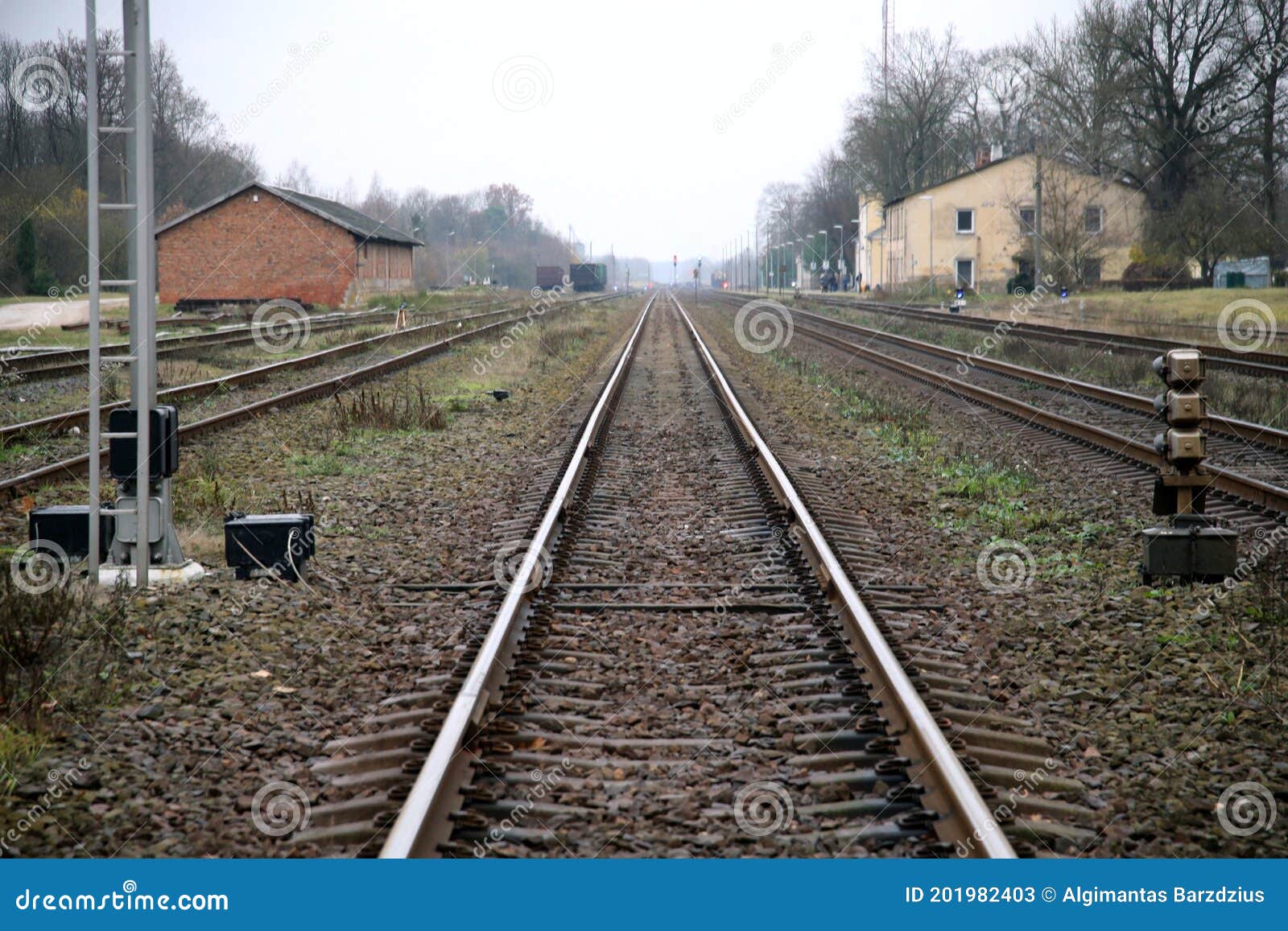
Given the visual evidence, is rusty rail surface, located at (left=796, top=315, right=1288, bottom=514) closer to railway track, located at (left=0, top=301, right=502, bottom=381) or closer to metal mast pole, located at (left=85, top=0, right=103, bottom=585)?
metal mast pole, located at (left=85, top=0, right=103, bottom=585)

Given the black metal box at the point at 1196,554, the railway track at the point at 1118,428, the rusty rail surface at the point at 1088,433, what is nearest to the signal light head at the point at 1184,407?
the black metal box at the point at 1196,554

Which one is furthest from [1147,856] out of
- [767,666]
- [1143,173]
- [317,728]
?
[1143,173]

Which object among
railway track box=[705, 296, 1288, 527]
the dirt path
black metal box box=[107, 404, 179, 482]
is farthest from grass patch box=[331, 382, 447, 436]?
the dirt path

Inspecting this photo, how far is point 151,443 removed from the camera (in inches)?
261

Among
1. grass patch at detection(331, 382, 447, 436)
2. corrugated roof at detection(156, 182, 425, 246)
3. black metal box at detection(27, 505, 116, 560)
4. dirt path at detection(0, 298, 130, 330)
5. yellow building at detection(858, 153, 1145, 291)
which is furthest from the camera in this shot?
yellow building at detection(858, 153, 1145, 291)

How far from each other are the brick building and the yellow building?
30.3m

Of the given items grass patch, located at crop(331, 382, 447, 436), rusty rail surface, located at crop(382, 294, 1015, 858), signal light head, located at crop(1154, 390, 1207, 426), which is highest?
signal light head, located at crop(1154, 390, 1207, 426)

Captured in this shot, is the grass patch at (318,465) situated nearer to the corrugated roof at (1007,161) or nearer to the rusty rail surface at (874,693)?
the rusty rail surface at (874,693)

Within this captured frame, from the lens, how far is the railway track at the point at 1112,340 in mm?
19000

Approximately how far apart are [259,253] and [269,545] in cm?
4499

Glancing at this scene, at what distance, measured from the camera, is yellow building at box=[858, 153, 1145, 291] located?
169 feet

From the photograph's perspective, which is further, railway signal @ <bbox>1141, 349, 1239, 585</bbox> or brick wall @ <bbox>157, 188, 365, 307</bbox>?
brick wall @ <bbox>157, 188, 365, 307</bbox>

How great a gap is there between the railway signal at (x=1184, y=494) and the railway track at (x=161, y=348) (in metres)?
6.04

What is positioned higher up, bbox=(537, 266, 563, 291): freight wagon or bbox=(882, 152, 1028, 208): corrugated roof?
bbox=(882, 152, 1028, 208): corrugated roof
